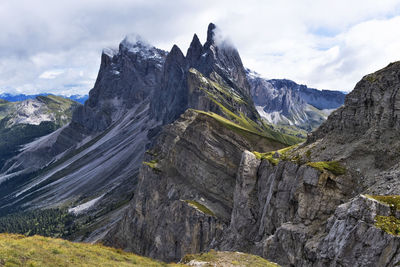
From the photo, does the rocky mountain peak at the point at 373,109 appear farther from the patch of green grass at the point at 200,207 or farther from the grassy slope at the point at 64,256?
the patch of green grass at the point at 200,207

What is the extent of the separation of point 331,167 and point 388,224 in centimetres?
1386

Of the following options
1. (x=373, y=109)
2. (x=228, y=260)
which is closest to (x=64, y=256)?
(x=228, y=260)

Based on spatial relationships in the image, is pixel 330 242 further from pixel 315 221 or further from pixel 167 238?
pixel 167 238

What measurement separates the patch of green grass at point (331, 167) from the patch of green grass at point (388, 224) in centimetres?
1212

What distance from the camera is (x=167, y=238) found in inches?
3012

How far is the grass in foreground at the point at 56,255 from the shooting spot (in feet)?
67.1

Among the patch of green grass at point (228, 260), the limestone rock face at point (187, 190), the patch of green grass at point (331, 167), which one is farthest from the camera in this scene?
the limestone rock face at point (187, 190)

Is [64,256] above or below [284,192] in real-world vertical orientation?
below

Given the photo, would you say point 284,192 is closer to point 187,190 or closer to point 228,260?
point 228,260

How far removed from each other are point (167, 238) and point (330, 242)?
5353cm

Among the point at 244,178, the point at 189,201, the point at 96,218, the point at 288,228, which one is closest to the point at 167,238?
the point at 189,201

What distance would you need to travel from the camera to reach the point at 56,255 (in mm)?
22688

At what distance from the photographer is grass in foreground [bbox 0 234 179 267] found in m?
20.4

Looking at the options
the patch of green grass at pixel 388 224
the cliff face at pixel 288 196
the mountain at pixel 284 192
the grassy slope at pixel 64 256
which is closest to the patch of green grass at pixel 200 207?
the mountain at pixel 284 192
